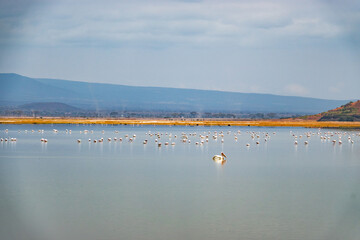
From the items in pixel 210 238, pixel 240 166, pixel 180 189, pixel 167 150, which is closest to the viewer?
pixel 210 238

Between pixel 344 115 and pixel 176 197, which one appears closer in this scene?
pixel 176 197

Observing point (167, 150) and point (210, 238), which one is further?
point (167, 150)

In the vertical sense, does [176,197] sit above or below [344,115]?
below

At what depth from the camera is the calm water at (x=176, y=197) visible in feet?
56.2

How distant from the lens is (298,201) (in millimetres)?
21750

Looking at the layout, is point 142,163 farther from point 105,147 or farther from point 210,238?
point 210,238

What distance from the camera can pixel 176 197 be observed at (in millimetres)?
21875

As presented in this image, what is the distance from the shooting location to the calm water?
17125mm

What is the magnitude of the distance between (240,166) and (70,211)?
15.8m

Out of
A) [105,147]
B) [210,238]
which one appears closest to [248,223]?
[210,238]

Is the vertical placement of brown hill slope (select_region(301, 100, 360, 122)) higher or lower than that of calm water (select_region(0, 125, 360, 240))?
higher

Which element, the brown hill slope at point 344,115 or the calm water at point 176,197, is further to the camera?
the brown hill slope at point 344,115

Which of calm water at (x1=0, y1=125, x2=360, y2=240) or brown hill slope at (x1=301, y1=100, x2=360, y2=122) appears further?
brown hill slope at (x1=301, y1=100, x2=360, y2=122)

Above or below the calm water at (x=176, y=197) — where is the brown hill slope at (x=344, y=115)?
above
